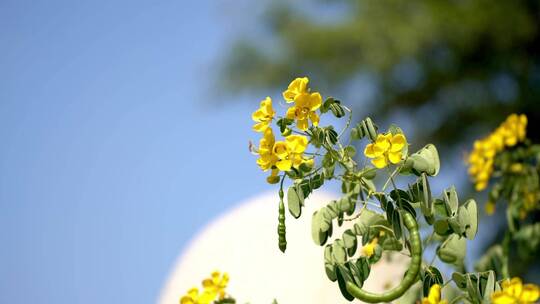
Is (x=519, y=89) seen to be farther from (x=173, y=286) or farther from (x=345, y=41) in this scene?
(x=173, y=286)

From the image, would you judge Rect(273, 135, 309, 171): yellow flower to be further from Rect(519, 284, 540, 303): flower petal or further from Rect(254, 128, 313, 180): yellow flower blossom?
Rect(519, 284, 540, 303): flower petal

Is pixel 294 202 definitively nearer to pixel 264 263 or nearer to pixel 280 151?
pixel 280 151

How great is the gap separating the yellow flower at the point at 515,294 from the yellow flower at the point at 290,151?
1.20ft

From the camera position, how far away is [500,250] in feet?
6.61

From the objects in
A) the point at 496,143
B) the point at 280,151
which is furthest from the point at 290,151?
the point at 496,143

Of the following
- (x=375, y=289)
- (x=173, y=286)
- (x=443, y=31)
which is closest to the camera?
(x=375, y=289)

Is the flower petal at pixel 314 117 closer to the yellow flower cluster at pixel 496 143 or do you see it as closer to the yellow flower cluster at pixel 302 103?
the yellow flower cluster at pixel 302 103

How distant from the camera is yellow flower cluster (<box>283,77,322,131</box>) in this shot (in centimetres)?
115

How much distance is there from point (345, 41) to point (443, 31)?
141cm

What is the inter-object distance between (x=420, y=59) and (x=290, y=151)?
835 centimetres

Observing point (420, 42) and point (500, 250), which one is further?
point (420, 42)

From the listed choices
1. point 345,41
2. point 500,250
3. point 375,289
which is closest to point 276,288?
point 375,289

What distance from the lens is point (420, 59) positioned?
920 centimetres

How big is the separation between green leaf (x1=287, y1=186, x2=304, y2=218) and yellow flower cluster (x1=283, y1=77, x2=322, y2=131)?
0.11m
